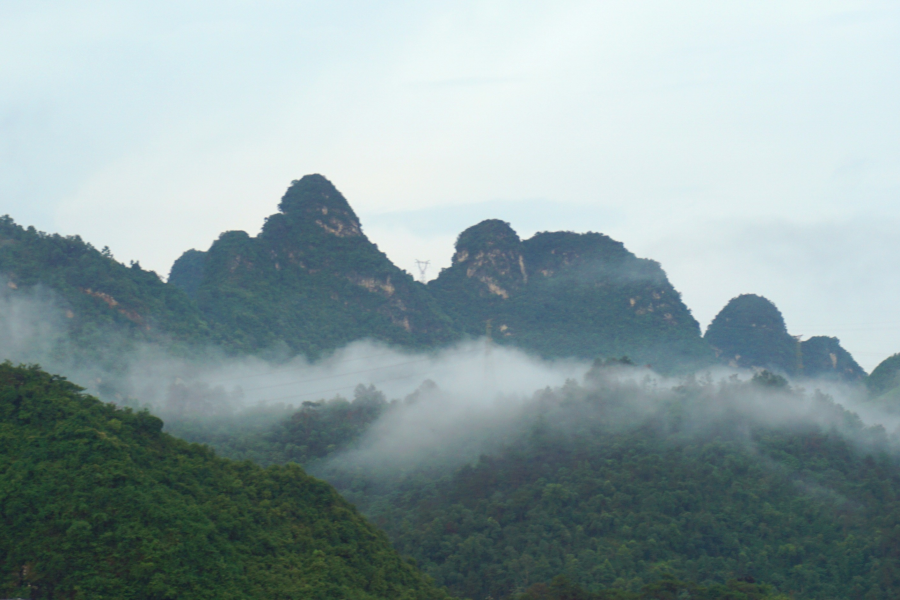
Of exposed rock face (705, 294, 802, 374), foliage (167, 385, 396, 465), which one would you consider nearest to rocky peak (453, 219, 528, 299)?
exposed rock face (705, 294, 802, 374)

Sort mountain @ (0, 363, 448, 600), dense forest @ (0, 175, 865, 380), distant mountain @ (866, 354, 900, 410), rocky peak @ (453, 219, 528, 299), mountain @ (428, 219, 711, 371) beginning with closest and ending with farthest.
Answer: mountain @ (0, 363, 448, 600) < dense forest @ (0, 175, 865, 380) < distant mountain @ (866, 354, 900, 410) < mountain @ (428, 219, 711, 371) < rocky peak @ (453, 219, 528, 299)

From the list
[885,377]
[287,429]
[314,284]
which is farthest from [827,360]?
[287,429]

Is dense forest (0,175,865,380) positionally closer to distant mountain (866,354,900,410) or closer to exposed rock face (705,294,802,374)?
exposed rock face (705,294,802,374)

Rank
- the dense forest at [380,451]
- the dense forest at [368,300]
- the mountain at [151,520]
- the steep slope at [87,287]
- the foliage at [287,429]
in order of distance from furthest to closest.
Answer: the dense forest at [368,300] → the steep slope at [87,287] → the foliage at [287,429] → the dense forest at [380,451] → the mountain at [151,520]

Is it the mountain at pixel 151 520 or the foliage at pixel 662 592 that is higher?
the mountain at pixel 151 520

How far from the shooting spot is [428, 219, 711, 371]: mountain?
3329 inches

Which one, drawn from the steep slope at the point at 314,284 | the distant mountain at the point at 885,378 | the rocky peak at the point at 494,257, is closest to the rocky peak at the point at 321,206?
the steep slope at the point at 314,284

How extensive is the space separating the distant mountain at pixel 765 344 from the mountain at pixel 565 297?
5.38 meters

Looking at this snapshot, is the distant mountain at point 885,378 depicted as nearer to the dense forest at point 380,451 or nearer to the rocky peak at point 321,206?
the dense forest at point 380,451

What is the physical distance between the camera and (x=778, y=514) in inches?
1658

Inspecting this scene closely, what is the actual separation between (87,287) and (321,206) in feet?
86.1

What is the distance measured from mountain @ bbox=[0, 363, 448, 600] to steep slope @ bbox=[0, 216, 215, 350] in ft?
94.3

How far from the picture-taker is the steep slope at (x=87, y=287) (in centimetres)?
5619

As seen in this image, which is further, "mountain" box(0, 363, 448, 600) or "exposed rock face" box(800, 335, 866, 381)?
"exposed rock face" box(800, 335, 866, 381)
